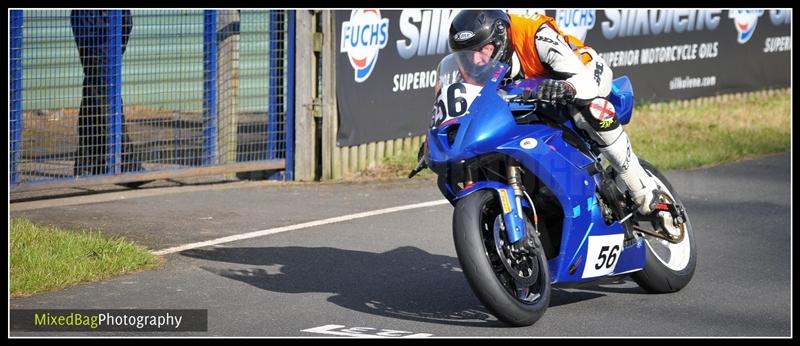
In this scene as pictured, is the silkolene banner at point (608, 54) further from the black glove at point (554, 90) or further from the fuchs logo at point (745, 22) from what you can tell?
the black glove at point (554, 90)

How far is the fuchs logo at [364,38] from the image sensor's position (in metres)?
11.6

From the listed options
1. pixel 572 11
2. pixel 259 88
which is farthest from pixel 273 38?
pixel 572 11

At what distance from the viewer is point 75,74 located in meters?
10.2

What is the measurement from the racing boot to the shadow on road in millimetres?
632

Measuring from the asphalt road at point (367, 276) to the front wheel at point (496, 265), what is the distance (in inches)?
5.9

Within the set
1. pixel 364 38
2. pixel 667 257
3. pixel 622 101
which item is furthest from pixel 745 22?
pixel 622 101


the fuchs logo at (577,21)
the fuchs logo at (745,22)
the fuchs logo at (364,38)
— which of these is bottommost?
the fuchs logo at (364,38)

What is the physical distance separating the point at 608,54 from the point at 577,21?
0.76 m

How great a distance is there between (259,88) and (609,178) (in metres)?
5.41

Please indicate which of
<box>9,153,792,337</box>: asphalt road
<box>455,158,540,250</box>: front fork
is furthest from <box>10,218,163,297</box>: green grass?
<box>455,158,540,250</box>: front fork

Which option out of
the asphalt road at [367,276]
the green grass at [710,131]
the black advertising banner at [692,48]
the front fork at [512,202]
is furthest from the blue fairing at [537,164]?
the black advertising banner at [692,48]

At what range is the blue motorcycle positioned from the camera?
6070 millimetres

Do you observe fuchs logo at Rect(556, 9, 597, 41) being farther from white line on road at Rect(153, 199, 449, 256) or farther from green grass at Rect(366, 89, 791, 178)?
white line on road at Rect(153, 199, 449, 256)

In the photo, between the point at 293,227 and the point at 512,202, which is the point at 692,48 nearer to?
the point at 293,227
